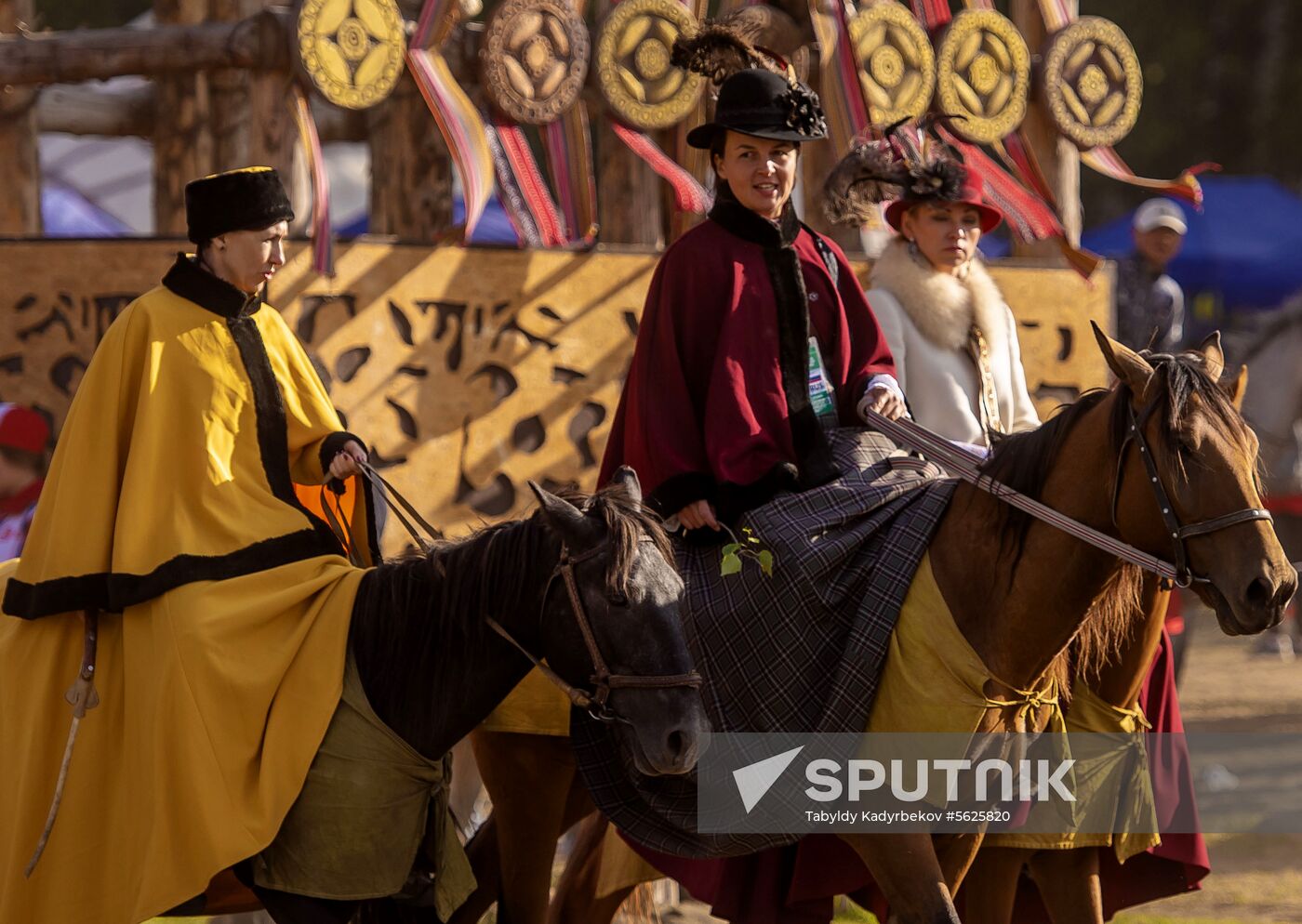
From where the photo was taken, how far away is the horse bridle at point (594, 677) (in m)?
4.01

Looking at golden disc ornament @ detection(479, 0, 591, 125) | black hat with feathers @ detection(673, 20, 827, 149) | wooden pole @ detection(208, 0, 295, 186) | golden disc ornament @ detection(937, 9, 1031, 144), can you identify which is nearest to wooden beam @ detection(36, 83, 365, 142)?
wooden pole @ detection(208, 0, 295, 186)

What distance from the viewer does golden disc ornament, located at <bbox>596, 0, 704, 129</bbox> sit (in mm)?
7594

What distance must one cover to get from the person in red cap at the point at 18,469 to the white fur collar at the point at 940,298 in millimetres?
2950

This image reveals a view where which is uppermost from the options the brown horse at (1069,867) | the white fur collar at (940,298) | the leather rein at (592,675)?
the white fur collar at (940,298)

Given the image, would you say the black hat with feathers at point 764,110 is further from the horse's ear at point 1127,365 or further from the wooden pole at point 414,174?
the wooden pole at point 414,174

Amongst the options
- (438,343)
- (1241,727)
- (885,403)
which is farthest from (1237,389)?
(1241,727)

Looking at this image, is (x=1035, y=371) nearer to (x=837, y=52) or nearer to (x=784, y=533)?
(x=837, y=52)

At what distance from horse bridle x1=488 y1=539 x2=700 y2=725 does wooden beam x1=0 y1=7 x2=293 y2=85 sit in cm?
366

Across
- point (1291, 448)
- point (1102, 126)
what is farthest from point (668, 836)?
point (1291, 448)

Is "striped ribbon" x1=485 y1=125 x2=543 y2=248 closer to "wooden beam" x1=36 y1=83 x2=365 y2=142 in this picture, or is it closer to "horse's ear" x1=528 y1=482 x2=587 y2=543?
"wooden beam" x1=36 y1=83 x2=365 y2=142

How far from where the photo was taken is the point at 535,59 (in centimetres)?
745

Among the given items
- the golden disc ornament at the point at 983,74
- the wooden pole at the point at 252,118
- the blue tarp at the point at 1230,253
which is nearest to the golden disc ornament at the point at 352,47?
the wooden pole at the point at 252,118

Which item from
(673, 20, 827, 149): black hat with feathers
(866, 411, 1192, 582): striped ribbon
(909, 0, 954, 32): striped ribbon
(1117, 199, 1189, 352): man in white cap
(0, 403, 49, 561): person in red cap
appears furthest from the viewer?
(1117, 199, 1189, 352): man in white cap

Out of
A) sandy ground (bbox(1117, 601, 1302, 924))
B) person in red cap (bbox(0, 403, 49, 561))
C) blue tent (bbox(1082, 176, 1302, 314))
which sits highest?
person in red cap (bbox(0, 403, 49, 561))
